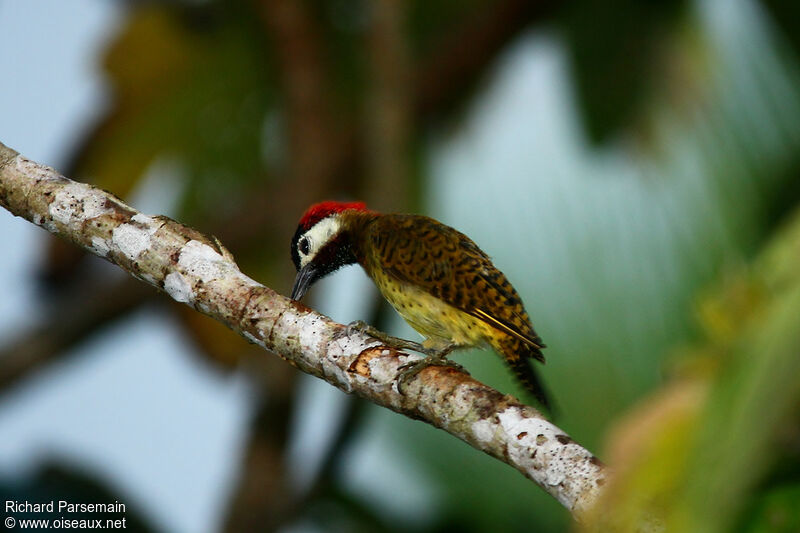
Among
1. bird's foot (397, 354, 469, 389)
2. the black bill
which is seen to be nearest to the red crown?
the black bill

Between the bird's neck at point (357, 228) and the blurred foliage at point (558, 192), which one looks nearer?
the blurred foliage at point (558, 192)

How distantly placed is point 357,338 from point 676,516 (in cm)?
148

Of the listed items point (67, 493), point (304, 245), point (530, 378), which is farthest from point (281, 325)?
point (67, 493)

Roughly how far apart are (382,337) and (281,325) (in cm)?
35

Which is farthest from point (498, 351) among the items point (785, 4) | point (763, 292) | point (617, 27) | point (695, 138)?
point (617, 27)

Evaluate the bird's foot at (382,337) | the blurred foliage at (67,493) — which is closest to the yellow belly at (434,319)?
the bird's foot at (382,337)

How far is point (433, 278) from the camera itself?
10.3 feet

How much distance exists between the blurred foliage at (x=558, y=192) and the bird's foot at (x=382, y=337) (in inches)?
25.6

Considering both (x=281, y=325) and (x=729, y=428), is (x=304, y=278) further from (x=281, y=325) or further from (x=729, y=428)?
(x=729, y=428)

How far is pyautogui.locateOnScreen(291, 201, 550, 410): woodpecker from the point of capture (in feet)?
9.91

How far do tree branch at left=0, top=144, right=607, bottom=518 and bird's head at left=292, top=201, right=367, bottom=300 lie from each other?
2.52 ft

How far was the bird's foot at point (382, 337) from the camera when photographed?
8.66 feet

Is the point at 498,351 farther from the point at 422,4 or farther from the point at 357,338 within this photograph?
the point at 422,4

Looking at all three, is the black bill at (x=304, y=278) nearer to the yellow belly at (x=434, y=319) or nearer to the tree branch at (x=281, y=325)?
the yellow belly at (x=434, y=319)
